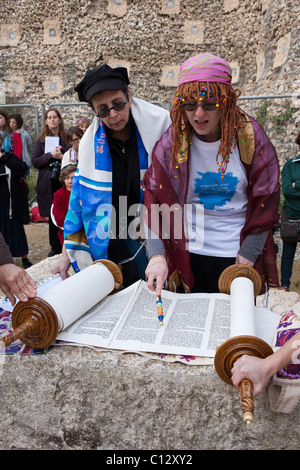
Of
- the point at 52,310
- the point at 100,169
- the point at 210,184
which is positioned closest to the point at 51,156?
the point at 100,169

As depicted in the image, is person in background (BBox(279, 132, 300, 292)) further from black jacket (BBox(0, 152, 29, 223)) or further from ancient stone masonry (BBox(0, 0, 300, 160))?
ancient stone masonry (BBox(0, 0, 300, 160))

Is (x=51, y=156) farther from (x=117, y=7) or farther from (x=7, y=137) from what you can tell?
(x=117, y=7)

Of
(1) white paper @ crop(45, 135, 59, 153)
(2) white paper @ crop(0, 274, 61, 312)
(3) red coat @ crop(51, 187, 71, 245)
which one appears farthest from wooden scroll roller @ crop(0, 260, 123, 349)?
(1) white paper @ crop(45, 135, 59, 153)

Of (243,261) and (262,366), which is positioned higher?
(243,261)

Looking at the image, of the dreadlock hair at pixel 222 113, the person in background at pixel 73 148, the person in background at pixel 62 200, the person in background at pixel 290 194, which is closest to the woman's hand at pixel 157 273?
the dreadlock hair at pixel 222 113

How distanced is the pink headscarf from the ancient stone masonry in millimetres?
10373

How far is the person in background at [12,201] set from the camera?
4.44m

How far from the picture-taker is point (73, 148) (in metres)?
4.23

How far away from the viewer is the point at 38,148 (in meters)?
5.01

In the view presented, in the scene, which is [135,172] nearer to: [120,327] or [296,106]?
[120,327]

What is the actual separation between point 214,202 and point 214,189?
6 centimetres

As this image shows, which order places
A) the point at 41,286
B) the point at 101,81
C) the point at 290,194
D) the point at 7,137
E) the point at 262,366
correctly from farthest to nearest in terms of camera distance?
the point at 7,137, the point at 290,194, the point at 41,286, the point at 101,81, the point at 262,366

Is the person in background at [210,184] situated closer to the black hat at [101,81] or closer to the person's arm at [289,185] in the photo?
the black hat at [101,81]

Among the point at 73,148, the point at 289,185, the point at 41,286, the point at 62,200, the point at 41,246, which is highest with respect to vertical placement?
the point at 73,148
